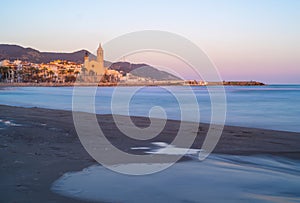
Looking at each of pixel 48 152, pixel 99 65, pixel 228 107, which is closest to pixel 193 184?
pixel 48 152

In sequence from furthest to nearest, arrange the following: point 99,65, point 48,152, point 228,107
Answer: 1. point 99,65
2. point 228,107
3. point 48,152

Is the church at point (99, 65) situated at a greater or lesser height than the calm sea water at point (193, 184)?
greater

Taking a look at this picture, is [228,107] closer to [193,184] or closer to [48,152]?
[48,152]

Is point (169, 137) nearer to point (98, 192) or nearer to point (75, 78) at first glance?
point (98, 192)

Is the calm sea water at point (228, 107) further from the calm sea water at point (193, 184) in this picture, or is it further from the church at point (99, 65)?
the calm sea water at point (193, 184)

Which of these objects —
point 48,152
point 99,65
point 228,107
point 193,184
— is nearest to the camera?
point 193,184

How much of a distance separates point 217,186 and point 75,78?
153 m

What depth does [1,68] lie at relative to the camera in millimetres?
127125

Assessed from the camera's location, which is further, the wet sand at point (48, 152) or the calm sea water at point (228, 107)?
the calm sea water at point (228, 107)

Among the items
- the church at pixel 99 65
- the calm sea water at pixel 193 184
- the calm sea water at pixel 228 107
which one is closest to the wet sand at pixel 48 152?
the calm sea water at pixel 193 184

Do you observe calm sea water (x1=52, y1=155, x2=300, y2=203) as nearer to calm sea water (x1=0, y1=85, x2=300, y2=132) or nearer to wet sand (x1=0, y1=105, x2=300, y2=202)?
wet sand (x1=0, y1=105, x2=300, y2=202)

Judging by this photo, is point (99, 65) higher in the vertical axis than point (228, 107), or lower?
higher

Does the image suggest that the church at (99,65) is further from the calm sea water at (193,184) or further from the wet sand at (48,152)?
the calm sea water at (193,184)

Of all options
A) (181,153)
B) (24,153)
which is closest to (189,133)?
(181,153)
